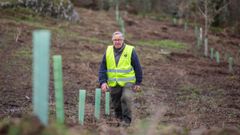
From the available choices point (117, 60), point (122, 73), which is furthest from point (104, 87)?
point (117, 60)

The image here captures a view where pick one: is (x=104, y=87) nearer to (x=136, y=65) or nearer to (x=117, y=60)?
(x=117, y=60)

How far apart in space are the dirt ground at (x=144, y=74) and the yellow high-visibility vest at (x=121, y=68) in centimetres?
73

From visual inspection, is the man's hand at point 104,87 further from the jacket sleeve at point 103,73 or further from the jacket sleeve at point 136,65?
the jacket sleeve at point 136,65

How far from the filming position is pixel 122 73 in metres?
8.24

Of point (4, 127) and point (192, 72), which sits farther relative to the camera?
point (192, 72)

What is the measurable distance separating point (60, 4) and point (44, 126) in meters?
22.2

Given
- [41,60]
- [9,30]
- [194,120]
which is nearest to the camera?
[41,60]

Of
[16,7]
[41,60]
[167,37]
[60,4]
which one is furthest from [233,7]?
[41,60]

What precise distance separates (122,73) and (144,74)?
755 centimetres

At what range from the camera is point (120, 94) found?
8.44 m

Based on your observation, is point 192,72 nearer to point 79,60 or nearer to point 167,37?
point 79,60

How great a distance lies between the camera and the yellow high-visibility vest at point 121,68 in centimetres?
817

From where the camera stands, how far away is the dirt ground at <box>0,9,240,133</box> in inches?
384

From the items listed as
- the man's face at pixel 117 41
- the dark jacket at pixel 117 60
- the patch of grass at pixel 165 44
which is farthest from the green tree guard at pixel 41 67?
the patch of grass at pixel 165 44
